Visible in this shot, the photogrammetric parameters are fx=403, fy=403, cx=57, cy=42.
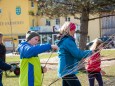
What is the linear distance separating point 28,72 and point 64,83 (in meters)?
0.78

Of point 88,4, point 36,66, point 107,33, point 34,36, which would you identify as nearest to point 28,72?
point 36,66

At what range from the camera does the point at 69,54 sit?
265 inches

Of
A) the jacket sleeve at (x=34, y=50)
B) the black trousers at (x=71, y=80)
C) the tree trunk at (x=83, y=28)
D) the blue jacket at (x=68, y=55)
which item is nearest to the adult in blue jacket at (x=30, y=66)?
the jacket sleeve at (x=34, y=50)

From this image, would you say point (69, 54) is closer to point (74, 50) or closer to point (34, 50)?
point (74, 50)

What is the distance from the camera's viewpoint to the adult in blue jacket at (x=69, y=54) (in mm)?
6582

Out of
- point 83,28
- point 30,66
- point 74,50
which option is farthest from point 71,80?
point 83,28

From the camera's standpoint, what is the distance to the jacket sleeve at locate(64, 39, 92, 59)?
653cm

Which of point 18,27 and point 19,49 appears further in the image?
point 18,27

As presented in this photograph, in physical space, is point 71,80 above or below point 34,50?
below

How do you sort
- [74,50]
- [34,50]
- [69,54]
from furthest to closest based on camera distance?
[69,54]
[74,50]
[34,50]

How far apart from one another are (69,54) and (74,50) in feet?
0.65

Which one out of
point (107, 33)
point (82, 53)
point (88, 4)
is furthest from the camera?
point (107, 33)

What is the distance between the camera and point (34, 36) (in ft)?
21.8

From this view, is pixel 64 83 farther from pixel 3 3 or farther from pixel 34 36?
pixel 3 3
